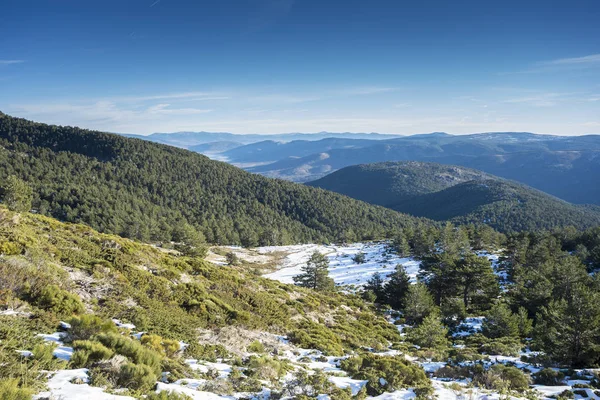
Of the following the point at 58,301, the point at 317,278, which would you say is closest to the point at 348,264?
the point at 317,278

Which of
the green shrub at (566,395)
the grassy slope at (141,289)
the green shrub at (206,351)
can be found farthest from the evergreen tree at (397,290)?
the green shrub at (206,351)

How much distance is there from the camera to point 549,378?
43.5 feet

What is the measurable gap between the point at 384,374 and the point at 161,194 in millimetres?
149166

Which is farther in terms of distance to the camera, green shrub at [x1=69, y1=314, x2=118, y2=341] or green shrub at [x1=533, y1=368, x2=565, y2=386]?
green shrub at [x1=533, y1=368, x2=565, y2=386]

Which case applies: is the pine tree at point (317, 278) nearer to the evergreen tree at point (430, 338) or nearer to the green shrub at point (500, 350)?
the evergreen tree at point (430, 338)

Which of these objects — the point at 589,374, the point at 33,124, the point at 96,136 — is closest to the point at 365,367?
the point at 589,374

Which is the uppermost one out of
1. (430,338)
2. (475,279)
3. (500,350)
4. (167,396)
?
(167,396)

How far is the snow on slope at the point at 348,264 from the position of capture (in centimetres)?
5843

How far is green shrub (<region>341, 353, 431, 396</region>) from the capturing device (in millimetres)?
10750

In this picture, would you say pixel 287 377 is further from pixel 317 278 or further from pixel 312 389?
pixel 317 278

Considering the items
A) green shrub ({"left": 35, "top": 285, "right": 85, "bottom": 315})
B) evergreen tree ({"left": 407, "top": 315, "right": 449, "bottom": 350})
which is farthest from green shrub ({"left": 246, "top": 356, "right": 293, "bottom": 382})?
evergreen tree ({"left": 407, "top": 315, "right": 449, "bottom": 350})

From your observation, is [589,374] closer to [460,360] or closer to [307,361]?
[460,360]

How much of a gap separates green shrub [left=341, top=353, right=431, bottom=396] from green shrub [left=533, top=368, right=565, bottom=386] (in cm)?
576

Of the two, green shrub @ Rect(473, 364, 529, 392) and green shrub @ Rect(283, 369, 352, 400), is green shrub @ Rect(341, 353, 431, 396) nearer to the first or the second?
green shrub @ Rect(283, 369, 352, 400)
